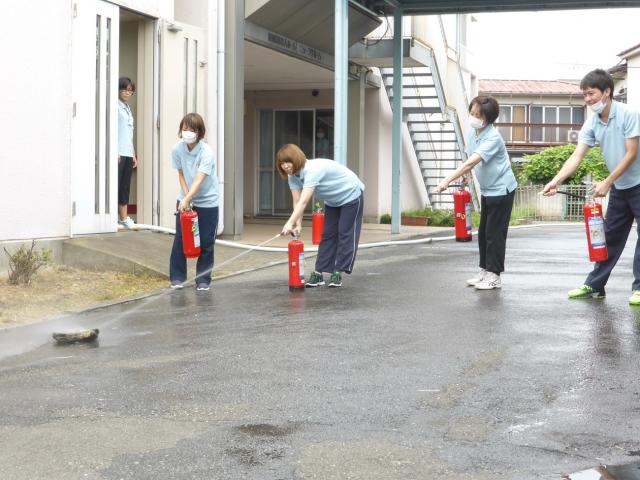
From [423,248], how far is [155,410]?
10.8 meters

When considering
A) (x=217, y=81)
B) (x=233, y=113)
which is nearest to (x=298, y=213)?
(x=217, y=81)

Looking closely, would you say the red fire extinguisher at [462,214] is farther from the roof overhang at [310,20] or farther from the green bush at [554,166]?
the green bush at [554,166]

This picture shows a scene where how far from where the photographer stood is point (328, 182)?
33.1 feet

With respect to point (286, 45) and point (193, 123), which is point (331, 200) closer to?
point (193, 123)

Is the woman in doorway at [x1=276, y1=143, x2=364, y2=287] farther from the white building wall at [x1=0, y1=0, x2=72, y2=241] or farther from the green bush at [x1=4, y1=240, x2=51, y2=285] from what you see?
the white building wall at [x1=0, y1=0, x2=72, y2=241]

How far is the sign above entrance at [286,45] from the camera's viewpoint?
655 inches

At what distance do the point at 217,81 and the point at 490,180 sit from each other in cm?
672

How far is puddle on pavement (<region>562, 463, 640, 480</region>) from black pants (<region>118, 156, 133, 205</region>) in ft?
32.2

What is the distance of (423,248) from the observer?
15.6 meters

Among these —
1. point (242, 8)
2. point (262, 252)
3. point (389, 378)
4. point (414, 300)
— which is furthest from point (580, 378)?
point (242, 8)

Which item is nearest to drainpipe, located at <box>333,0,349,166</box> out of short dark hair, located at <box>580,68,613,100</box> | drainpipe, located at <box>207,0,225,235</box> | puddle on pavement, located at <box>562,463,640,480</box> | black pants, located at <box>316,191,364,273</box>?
drainpipe, located at <box>207,0,225,235</box>

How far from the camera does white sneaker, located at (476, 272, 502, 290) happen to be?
9.85 m

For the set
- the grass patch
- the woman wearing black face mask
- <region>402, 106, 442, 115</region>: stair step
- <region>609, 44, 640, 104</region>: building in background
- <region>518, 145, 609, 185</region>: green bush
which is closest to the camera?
the grass patch

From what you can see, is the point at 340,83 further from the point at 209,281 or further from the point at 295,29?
the point at 209,281
